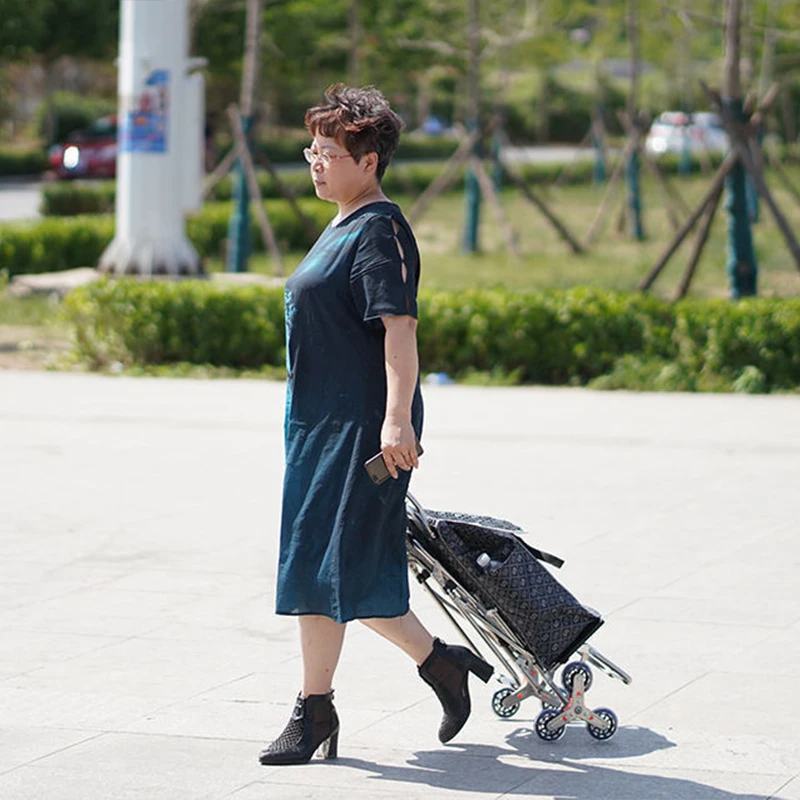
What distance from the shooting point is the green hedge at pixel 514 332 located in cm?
1088

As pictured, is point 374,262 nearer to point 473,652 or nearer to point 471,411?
point 473,652

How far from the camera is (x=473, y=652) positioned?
4.21 meters

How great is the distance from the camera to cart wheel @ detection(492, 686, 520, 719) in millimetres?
4367

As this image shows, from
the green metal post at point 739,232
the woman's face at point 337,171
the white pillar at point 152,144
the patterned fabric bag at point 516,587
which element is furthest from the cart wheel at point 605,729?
the white pillar at point 152,144

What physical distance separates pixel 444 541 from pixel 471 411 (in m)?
5.75

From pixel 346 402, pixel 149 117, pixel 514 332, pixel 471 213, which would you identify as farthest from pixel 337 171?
pixel 471 213

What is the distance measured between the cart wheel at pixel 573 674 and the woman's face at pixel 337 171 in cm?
131

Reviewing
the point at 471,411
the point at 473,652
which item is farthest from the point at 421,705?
the point at 471,411

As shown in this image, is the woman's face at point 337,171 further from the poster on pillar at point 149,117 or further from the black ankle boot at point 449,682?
the poster on pillar at point 149,117

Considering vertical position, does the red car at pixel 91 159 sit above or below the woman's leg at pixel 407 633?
below

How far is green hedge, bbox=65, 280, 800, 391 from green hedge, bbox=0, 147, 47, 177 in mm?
30263

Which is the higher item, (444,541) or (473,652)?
(444,541)

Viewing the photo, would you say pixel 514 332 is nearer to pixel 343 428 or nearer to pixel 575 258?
pixel 343 428

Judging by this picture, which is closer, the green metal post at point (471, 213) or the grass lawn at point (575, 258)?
the grass lawn at point (575, 258)
